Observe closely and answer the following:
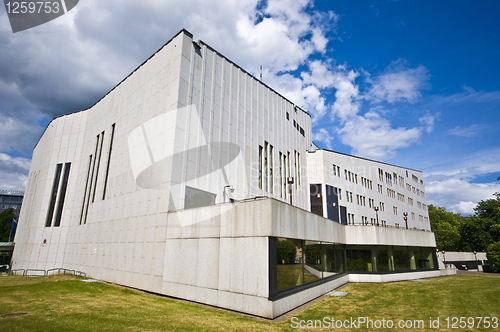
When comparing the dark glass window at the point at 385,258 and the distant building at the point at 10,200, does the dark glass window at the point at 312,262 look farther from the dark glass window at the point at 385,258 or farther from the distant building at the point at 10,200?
the distant building at the point at 10,200

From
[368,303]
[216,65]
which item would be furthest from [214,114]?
[368,303]

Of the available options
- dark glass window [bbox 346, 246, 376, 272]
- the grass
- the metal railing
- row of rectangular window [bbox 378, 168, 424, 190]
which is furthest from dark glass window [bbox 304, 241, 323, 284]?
row of rectangular window [bbox 378, 168, 424, 190]

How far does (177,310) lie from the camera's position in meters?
13.6

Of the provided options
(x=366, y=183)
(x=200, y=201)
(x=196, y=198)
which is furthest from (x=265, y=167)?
(x=366, y=183)

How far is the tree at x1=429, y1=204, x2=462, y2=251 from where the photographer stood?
233 feet

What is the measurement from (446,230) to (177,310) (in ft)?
271

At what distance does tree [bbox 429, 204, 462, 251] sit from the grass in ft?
208

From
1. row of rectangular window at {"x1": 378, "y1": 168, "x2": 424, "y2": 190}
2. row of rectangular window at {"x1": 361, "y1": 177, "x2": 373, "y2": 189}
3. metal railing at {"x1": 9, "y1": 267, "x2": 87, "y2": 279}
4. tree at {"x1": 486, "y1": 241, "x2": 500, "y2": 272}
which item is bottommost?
metal railing at {"x1": 9, "y1": 267, "x2": 87, "y2": 279}

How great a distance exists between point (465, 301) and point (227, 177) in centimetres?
1964

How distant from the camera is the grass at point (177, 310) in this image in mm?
10211

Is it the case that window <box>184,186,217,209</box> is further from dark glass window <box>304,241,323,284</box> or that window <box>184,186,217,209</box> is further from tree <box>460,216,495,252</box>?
tree <box>460,216,495,252</box>

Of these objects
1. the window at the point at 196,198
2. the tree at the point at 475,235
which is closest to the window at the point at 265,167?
the window at the point at 196,198

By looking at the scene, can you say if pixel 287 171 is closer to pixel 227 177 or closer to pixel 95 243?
pixel 227 177

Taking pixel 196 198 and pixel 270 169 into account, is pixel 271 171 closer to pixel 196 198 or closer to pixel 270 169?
pixel 270 169
